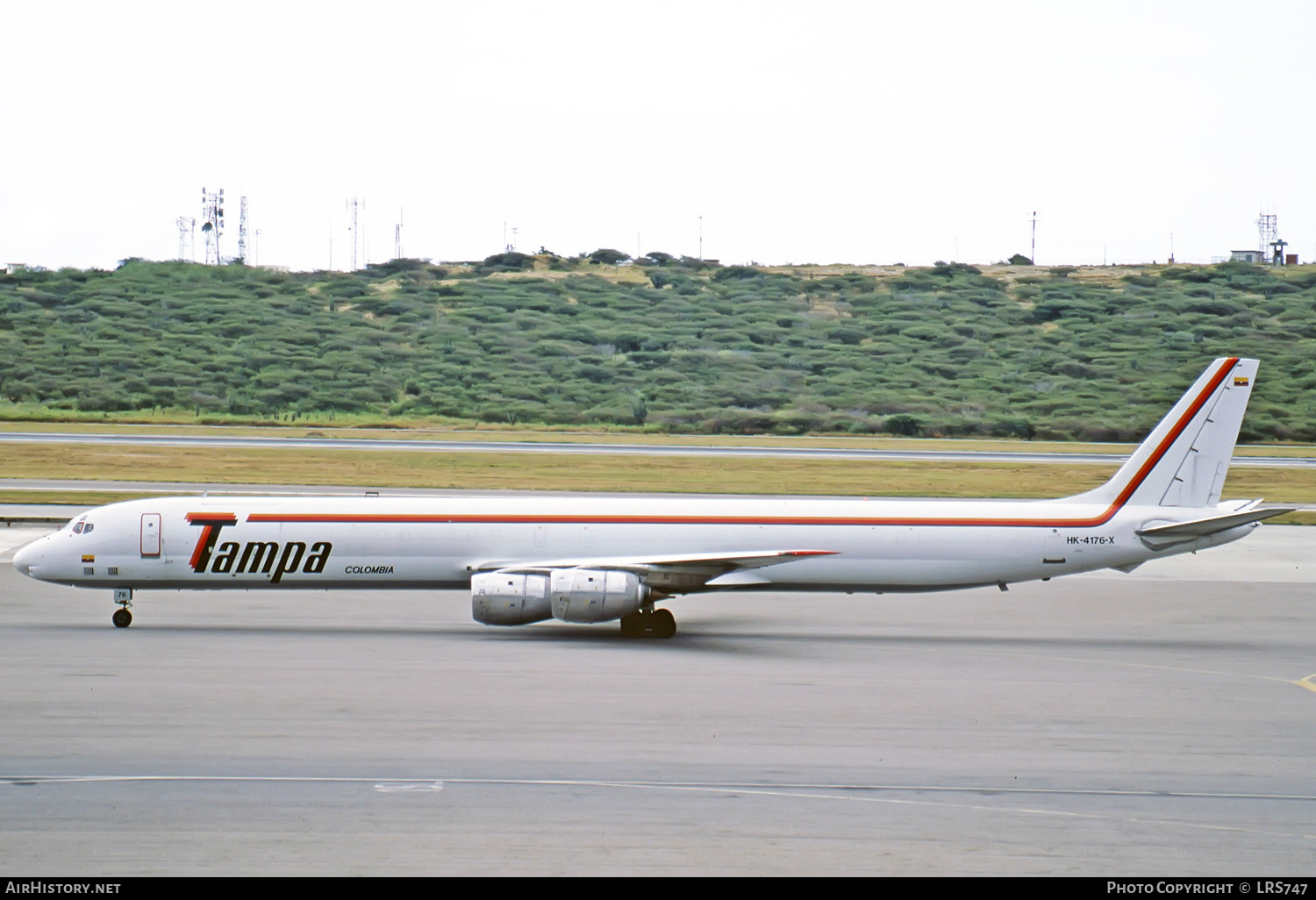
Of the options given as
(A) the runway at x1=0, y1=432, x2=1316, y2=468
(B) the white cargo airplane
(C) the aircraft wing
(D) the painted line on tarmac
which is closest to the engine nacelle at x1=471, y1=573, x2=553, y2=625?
(B) the white cargo airplane

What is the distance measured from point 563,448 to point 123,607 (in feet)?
151

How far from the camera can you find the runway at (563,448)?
73.2 m

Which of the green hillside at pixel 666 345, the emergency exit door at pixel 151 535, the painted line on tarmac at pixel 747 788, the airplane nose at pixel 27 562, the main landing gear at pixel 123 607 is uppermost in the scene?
the green hillside at pixel 666 345

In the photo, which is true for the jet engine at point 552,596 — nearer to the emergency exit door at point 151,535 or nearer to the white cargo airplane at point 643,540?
the white cargo airplane at point 643,540

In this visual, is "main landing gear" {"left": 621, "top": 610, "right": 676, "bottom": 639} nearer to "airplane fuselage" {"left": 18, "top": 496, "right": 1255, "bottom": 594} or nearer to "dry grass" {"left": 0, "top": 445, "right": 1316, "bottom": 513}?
"airplane fuselage" {"left": 18, "top": 496, "right": 1255, "bottom": 594}

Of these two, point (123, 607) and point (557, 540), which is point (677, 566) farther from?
point (123, 607)

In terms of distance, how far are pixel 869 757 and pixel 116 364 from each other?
109216mm

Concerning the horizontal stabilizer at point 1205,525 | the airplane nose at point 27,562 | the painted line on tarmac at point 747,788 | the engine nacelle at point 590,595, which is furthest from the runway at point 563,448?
the painted line on tarmac at point 747,788

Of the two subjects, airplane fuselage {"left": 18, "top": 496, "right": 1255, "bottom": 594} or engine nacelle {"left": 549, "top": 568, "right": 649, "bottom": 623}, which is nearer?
engine nacelle {"left": 549, "top": 568, "right": 649, "bottom": 623}

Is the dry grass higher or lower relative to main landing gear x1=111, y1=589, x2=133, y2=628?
higher

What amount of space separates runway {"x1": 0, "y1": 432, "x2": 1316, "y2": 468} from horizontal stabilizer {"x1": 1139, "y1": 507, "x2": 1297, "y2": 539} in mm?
41362

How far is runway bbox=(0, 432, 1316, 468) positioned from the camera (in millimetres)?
73188

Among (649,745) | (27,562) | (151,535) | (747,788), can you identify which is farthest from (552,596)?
(27,562)

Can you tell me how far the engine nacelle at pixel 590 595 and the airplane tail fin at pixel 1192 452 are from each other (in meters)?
12.0
